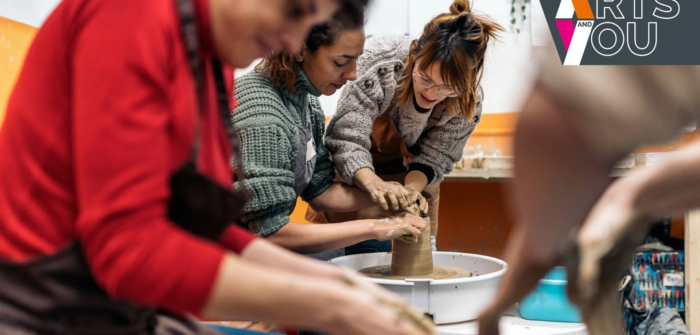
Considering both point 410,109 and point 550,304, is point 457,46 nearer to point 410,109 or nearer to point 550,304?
point 410,109

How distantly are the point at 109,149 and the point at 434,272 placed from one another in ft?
4.98

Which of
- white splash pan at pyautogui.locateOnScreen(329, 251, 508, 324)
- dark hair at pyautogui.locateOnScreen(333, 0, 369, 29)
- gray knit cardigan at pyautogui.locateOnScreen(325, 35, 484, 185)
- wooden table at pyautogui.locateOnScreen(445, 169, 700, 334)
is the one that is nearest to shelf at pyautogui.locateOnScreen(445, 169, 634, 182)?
wooden table at pyautogui.locateOnScreen(445, 169, 700, 334)

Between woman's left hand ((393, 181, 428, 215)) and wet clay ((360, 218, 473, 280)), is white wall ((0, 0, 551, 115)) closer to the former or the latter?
woman's left hand ((393, 181, 428, 215))

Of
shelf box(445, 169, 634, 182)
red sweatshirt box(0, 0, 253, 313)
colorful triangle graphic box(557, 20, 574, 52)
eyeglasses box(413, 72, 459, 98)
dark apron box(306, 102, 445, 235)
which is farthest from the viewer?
colorful triangle graphic box(557, 20, 574, 52)

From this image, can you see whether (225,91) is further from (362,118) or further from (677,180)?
(362,118)

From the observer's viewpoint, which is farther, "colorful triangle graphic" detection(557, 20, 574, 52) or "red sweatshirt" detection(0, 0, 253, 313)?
"colorful triangle graphic" detection(557, 20, 574, 52)

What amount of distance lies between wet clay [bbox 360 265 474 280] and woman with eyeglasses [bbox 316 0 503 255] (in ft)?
0.81

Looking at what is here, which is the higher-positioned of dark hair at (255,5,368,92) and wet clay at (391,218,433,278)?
dark hair at (255,5,368,92)

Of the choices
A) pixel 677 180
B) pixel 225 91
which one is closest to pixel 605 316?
pixel 677 180

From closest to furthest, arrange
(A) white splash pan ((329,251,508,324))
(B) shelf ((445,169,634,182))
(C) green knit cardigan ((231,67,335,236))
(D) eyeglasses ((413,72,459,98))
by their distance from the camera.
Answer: (C) green knit cardigan ((231,67,335,236))
(A) white splash pan ((329,251,508,324))
(D) eyeglasses ((413,72,459,98))
(B) shelf ((445,169,634,182))

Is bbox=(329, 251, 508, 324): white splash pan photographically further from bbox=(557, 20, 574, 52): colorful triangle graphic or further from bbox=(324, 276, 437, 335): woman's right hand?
bbox=(557, 20, 574, 52): colorful triangle graphic

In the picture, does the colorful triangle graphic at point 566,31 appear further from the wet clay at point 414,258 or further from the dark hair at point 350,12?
the dark hair at point 350,12

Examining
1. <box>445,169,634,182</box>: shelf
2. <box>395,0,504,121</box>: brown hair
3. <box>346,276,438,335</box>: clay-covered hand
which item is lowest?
<box>445,169,634,182</box>: shelf

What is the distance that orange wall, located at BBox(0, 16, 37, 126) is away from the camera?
6.95 feet
